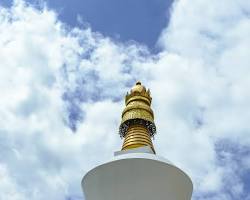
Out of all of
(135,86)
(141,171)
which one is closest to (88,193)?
(141,171)

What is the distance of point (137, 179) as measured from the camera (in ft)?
29.9

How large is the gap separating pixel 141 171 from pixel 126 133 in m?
2.51

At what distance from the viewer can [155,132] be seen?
11727 mm

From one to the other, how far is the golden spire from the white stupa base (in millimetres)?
1450

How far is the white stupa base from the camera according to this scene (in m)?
9.09

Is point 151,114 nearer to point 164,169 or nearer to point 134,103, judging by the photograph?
point 134,103

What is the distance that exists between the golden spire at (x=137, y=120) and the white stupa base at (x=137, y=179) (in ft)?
4.76

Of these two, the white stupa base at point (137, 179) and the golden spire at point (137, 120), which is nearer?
the white stupa base at point (137, 179)

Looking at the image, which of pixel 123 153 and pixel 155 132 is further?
pixel 155 132

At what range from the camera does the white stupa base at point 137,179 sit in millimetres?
9094

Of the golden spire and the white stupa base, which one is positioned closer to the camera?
the white stupa base

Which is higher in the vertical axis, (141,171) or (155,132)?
(155,132)

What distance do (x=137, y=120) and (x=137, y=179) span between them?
2713mm

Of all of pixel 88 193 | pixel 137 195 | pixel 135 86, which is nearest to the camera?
pixel 137 195
